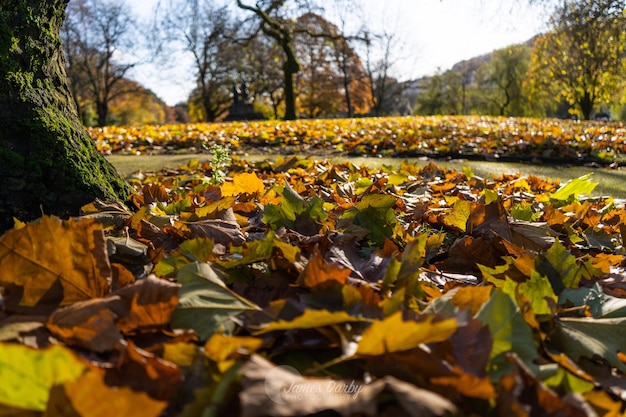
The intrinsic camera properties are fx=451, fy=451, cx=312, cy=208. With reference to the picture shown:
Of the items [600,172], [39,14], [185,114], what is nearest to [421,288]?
[39,14]

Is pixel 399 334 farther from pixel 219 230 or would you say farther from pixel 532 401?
pixel 219 230

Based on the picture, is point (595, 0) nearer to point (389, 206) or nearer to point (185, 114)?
point (389, 206)

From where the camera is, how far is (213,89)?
4328 cm

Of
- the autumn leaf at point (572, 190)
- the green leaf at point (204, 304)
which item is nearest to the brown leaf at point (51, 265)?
the green leaf at point (204, 304)

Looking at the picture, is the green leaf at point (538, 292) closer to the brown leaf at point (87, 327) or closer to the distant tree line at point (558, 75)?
the brown leaf at point (87, 327)

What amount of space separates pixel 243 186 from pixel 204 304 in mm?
1275

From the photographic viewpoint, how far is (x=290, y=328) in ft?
2.83

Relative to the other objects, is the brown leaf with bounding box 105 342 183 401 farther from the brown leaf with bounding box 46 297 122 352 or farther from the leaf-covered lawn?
the leaf-covered lawn

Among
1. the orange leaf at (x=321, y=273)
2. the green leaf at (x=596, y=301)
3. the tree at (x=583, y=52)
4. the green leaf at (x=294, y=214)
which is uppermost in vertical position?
the tree at (x=583, y=52)

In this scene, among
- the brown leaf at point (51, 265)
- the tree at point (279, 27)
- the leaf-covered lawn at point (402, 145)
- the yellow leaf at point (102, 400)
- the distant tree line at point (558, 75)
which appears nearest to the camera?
the yellow leaf at point (102, 400)

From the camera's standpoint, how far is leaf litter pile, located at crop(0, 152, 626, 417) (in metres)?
0.64

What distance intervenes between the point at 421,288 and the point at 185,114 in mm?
71584

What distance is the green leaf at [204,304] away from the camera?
92 centimetres

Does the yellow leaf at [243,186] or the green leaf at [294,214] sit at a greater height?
the yellow leaf at [243,186]
